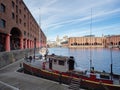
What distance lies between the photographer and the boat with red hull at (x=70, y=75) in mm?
20828

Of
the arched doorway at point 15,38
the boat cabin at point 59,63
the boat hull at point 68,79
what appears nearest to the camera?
the boat hull at point 68,79

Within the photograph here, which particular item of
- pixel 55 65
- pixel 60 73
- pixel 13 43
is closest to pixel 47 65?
pixel 55 65

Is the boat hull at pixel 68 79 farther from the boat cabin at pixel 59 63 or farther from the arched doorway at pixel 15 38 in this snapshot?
the arched doorway at pixel 15 38

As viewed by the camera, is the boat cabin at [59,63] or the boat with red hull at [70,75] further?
the boat cabin at [59,63]

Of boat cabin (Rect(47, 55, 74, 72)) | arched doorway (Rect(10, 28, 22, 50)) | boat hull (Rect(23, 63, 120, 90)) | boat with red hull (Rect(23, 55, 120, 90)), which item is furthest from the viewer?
arched doorway (Rect(10, 28, 22, 50))

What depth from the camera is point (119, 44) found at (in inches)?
7707

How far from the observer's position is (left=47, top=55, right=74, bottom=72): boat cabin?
24.8m

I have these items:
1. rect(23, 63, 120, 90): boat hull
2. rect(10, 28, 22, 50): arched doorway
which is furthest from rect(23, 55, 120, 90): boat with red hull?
rect(10, 28, 22, 50): arched doorway

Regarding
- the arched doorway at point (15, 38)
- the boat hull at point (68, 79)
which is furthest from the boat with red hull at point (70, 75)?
the arched doorway at point (15, 38)

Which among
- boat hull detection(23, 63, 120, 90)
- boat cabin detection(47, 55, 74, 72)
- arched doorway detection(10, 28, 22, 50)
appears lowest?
boat hull detection(23, 63, 120, 90)

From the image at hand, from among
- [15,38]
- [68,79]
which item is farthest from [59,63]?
[15,38]

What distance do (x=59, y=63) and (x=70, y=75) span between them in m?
2.83

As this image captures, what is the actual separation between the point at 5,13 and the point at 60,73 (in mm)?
26978

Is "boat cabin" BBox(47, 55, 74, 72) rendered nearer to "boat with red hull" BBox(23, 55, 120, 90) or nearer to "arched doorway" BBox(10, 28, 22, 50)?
"boat with red hull" BBox(23, 55, 120, 90)
